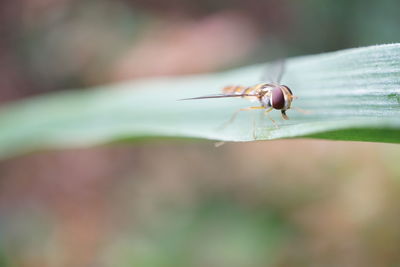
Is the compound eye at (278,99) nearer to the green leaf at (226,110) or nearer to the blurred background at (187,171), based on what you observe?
the green leaf at (226,110)

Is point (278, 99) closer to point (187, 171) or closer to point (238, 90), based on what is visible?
point (238, 90)

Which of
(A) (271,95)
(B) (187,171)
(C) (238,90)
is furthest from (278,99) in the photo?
(B) (187,171)

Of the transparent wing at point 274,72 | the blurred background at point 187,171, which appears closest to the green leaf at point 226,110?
the transparent wing at point 274,72

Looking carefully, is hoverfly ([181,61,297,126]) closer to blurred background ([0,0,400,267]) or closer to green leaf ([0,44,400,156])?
green leaf ([0,44,400,156])

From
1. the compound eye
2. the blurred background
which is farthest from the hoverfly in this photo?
the blurred background

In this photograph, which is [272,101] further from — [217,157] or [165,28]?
[165,28]

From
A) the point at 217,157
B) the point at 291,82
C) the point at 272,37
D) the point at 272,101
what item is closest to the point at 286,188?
the point at 217,157
